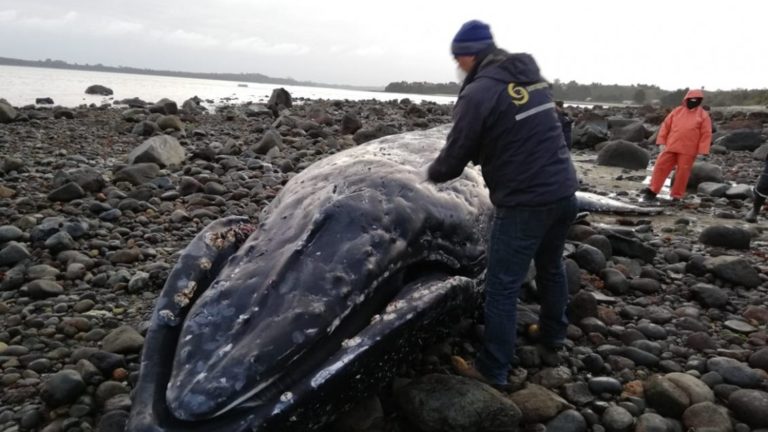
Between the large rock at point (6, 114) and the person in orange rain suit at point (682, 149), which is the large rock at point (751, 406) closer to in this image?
the person in orange rain suit at point (682, 149)

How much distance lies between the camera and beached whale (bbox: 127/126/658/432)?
2.29 meters

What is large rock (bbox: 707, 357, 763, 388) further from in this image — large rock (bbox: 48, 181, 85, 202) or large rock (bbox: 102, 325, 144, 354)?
large rock (bbox: 48, 181, 85, 202)

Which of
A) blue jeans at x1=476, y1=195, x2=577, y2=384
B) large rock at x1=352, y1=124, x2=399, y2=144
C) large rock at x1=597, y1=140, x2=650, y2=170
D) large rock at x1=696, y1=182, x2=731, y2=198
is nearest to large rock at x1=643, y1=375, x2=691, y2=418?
blue jeans at x1=476, y1=195, x2=577, y2=384

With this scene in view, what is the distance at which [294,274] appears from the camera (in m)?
2.79

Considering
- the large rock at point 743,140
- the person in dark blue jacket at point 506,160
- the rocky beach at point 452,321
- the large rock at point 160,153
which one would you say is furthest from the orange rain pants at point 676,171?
the large rock at point 160,153

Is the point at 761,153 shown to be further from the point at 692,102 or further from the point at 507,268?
the point at 507,268

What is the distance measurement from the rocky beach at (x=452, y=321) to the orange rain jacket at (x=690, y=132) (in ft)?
3.13

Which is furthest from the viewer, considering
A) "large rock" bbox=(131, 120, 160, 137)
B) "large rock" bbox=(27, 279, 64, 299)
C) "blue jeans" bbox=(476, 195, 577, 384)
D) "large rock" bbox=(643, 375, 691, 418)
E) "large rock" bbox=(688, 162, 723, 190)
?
"large rock" bbox=(131, 120, 160, 137)

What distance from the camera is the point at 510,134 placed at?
335 centimetres

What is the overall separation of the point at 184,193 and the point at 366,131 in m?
5.83

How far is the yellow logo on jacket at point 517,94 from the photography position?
3.32 meters

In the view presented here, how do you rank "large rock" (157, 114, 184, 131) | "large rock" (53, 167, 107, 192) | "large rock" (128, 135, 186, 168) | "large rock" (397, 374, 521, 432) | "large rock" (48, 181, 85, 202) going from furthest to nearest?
"large rock" (157, 114, 184, 131) → "large rock" (128, 135, 186, 168) → "large rock" (53, 167, 107, 192) → "large rock" (48, 181, 85, 202) → "large rock" (397, 374, 521, 432)

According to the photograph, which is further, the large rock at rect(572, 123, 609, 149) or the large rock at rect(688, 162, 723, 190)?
the large rock at rect(572, 123, 609, 149)

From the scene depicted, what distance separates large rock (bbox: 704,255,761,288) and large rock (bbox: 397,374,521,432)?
3.42 meters
